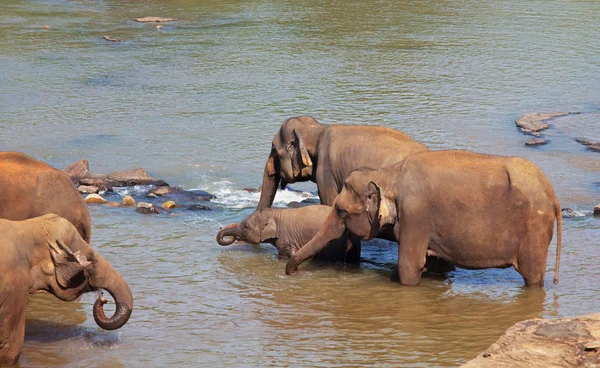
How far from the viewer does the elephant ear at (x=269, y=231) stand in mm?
11109

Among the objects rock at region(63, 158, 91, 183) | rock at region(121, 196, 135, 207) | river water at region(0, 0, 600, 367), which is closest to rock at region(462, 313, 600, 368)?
river water at region(0, 0, 600, 367)

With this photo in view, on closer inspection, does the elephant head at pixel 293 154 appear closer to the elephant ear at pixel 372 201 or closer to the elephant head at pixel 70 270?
the elephant ear at pixel 372 201

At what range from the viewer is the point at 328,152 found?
11.3 metres

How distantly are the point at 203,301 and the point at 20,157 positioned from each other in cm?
203

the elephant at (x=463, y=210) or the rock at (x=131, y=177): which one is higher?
the elephant at (x=463, y=210)

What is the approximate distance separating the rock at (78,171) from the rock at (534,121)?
276 inches

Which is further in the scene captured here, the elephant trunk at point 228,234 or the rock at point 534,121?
the rock at point 534,121

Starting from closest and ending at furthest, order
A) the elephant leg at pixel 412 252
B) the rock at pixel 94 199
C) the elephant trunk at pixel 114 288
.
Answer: the elephant trunk at pixel 114 288 < the elephant leg at pixel 412 252 < the rock at pixel 94 199

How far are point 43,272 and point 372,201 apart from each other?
3.26m

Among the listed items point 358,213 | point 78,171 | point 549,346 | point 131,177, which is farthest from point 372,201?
point 78,171

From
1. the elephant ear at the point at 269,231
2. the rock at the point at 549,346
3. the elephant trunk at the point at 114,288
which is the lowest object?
the elephant ear at the point at 269,231

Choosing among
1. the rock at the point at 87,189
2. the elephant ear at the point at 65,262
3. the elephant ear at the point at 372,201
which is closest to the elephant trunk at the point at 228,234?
the elephant ear at the point at 372,201

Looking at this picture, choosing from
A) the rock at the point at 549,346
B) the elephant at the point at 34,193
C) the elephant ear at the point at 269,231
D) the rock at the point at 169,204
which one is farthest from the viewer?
the rock at the point at 169,204

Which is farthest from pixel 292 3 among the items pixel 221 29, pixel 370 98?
pixel 370 98
